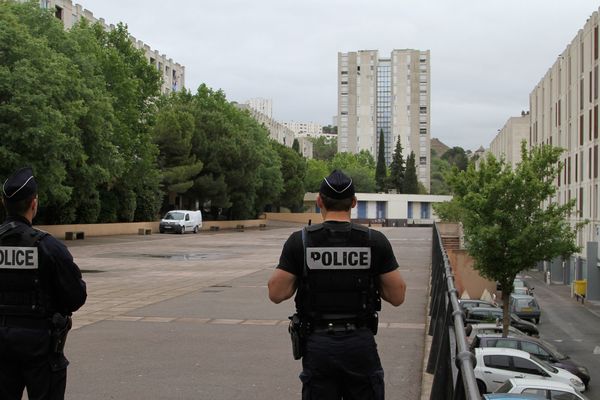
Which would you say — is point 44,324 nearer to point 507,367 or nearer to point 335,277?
point 335,277

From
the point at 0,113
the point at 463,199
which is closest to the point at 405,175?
the point at 463,199

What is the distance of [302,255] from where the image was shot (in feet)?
13.2

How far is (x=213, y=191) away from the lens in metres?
66.5

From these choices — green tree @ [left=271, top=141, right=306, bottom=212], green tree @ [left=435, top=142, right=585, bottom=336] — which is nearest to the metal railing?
green tree @ [left=435, top=142, right=585, bottom=336]

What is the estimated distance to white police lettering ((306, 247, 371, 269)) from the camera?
398 cm

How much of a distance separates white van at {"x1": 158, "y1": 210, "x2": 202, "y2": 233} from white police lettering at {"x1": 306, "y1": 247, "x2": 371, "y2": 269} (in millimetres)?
51500

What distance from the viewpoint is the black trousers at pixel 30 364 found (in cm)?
428

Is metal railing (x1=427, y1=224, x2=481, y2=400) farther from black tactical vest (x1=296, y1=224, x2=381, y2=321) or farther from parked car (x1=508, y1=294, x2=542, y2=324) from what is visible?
parked car (x1=508, y1=294, x2=542, y2=324)

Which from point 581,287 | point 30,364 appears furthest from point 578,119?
point 30,364

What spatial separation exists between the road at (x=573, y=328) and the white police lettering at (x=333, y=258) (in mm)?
21869

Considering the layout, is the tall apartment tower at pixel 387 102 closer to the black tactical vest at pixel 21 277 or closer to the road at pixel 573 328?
the road at pixel 573 328

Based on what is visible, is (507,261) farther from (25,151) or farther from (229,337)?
(229,337)

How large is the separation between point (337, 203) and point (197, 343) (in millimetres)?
6261

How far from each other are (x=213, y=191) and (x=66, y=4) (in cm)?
2141
